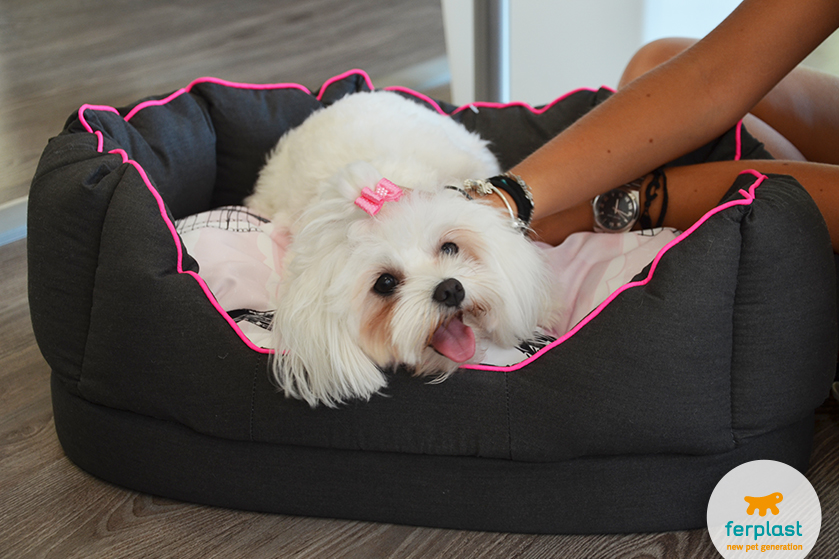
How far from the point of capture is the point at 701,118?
1.45 m

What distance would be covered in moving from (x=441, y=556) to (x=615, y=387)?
0.40 meters

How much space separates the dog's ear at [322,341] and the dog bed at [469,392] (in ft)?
0.20

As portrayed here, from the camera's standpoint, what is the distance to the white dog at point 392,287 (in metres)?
1.11

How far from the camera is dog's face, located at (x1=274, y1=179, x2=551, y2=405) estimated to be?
1.11m

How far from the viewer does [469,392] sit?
1.17 metres

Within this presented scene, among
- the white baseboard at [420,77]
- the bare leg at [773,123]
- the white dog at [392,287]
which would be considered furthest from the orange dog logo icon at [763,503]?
the white baseboard at [420,77]

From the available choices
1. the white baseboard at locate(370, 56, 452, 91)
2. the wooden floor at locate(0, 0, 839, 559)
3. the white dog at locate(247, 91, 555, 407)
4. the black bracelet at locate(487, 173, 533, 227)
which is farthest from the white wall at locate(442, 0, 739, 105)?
the white dog at locate(247, 91, 555, 407)

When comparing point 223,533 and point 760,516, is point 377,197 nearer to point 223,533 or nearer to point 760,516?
point 223,533

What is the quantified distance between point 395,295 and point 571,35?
6.70 ft

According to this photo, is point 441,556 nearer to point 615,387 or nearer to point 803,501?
point 615,387

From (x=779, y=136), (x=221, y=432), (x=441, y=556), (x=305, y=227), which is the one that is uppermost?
(x=305, y=227)

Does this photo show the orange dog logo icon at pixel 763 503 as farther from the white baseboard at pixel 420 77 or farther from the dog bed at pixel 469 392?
the white baseboard at pixel 420 77

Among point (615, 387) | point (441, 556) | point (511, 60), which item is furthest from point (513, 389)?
point (511, 60)

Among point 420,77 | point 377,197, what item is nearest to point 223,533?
point 377,197
